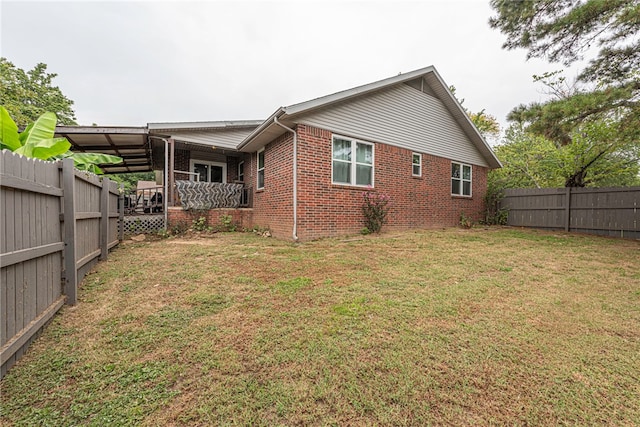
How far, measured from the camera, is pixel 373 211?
27.4ft

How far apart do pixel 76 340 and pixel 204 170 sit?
11.8 meters

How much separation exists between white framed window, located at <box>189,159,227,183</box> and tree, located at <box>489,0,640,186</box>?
11.9 metres

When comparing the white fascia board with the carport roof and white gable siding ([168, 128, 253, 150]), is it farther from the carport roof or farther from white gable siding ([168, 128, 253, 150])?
the carport roof

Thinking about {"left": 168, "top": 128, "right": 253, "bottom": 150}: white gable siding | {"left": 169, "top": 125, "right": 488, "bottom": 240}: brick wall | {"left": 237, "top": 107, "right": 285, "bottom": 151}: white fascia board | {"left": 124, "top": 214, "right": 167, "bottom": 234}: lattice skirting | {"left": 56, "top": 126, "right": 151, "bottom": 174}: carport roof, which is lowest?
{"left": 124, "top": 214, "right": 167, "bottom": 234}: lattice skirting

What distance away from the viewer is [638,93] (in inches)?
241

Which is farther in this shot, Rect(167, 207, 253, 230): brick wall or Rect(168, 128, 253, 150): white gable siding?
Rect(168, 128, 253, 150): white gable siding

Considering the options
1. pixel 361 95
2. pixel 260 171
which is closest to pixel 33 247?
pixel 260 171

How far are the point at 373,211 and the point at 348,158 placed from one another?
6.10ft

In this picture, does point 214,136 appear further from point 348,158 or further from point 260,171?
point 348,158

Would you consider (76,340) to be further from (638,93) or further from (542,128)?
(638,93)

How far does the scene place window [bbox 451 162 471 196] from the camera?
11.6m

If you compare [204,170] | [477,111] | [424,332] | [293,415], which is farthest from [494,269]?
[477,111]

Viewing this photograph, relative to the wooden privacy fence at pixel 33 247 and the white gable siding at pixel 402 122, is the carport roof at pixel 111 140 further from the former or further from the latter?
the wooden privacy fence at pixel 33 247

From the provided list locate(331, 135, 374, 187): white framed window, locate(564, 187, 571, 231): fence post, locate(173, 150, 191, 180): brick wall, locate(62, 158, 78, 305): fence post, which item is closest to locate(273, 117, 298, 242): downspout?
locate(331, 135, 374, 187): white framed window
